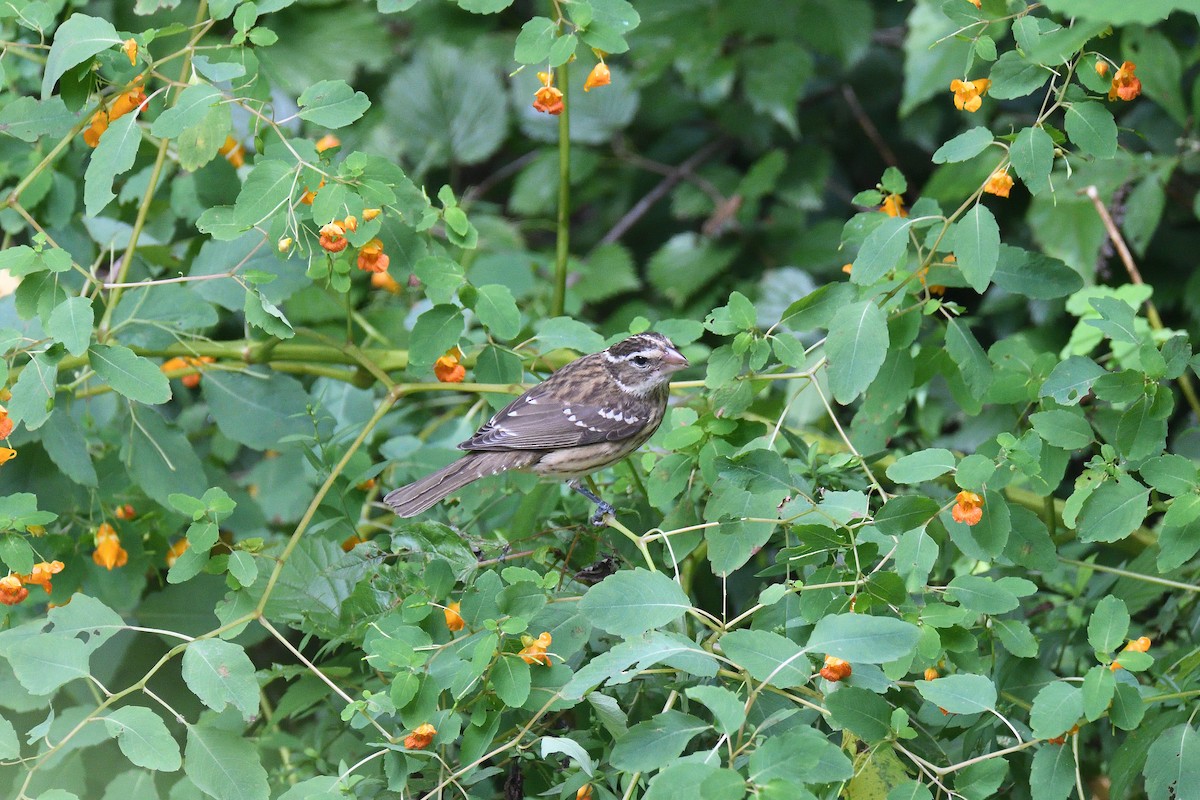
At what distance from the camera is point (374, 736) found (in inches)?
105

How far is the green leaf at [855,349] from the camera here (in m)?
2.41

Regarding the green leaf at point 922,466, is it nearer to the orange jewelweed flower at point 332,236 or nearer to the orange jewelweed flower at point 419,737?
the orange jewelweed flower at point 419,737

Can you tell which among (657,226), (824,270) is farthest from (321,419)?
(657,226)

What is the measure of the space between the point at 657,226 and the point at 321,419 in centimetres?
Answer: 380

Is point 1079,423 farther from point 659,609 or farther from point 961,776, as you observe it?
point 659,609

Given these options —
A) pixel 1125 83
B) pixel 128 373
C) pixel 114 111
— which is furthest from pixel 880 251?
pixel 114 111

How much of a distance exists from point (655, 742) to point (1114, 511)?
3.58ft

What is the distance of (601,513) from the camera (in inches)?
116

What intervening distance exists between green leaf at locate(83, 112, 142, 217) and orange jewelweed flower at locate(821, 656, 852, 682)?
68.9 inches

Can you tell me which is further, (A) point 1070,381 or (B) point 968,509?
(A) point 1070,381

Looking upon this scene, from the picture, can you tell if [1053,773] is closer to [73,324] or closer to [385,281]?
[73,324]

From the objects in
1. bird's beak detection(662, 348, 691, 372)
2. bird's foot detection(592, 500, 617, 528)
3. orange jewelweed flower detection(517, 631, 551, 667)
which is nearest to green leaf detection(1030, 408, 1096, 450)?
bird's foot detection(592, 500, 617, 528)

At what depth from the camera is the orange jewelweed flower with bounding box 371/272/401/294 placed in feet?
10.5

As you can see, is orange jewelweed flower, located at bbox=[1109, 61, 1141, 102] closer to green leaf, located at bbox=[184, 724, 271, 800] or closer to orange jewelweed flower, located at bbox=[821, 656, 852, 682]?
orange jewelweed flower, located at bbox=[821, 656, 852, 682]
